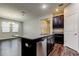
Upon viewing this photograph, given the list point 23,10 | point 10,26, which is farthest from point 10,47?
point 23,10

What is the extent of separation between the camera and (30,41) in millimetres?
1678

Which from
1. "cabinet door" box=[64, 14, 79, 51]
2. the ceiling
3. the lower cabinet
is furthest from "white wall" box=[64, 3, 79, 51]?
the lower cabinet

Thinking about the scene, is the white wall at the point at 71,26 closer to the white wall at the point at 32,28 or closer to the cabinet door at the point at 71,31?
the cabinet door at the point at 71,31

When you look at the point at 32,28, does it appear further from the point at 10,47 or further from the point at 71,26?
the point at 71,26

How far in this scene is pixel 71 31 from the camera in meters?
1.64

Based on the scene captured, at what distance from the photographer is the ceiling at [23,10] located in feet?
5.30

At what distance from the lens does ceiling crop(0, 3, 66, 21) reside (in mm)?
1615

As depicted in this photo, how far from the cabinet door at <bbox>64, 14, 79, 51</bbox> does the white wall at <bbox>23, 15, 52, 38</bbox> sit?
283 millimetres

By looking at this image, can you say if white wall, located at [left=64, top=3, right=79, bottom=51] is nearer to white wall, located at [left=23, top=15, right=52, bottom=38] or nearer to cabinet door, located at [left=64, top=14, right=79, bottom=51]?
cabinet door, located at [left=64, top=14, right=79, bottom=51]

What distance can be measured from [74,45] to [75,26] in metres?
0.28

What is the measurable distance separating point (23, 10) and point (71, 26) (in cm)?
75

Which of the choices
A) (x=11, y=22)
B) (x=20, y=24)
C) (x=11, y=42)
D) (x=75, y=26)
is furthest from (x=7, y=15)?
(x=75, y=26)

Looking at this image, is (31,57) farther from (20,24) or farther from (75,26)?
(75,26)

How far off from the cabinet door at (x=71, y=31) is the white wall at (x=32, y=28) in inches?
11.2
